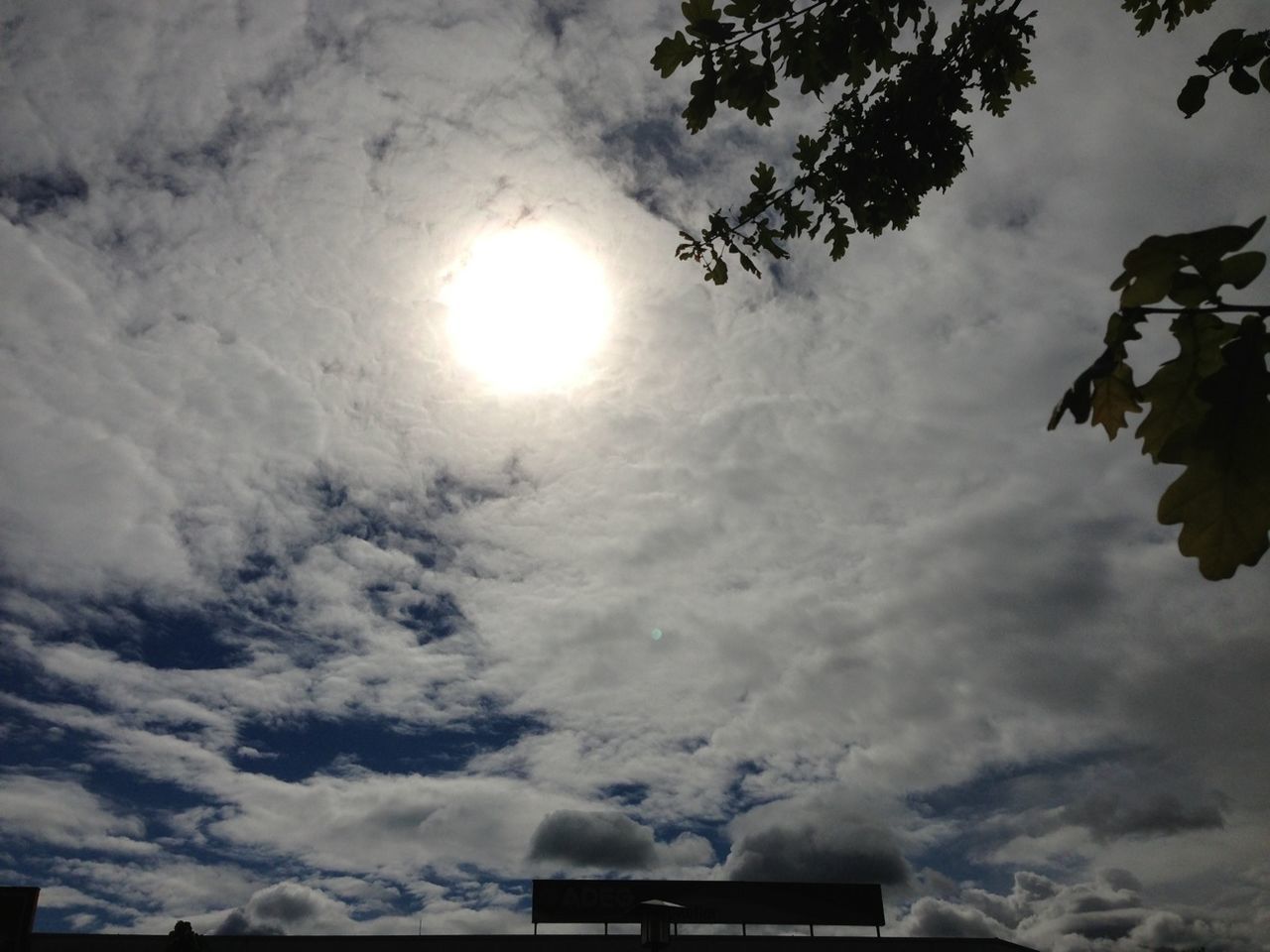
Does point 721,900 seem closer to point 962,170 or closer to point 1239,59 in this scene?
point 962,170

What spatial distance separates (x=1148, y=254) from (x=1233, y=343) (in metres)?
0.22

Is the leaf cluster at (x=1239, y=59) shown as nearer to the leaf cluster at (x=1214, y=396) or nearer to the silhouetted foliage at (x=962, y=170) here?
the silhouetted foliage at (x=962, y=170)

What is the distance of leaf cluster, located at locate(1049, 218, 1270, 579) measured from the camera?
5.05 ft

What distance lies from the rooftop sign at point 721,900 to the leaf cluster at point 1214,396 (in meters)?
37.0

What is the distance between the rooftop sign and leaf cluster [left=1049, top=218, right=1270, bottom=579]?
3696 cm

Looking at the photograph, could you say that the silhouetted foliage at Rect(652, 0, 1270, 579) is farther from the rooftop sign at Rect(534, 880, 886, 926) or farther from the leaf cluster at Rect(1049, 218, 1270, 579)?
the rooftop sign at Rect(534, 880, 886, 926)

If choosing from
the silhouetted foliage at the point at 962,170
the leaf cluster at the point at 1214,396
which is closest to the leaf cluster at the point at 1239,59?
the silhouetted foliage at the point at 962,170

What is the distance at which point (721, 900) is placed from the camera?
116ft

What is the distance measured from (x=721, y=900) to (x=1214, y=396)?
38.3 metres

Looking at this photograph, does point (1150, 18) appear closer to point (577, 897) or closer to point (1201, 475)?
point (1201, 475)

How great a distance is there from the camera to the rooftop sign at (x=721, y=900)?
34.8 meters

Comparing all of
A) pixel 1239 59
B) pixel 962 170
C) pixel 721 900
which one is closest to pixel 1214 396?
pixel 1239 59

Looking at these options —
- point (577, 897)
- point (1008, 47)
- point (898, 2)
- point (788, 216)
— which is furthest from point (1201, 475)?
point (577, 897)

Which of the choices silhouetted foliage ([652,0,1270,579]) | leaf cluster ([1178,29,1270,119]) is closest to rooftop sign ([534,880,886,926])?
silhouetted foliage ([652,0,1270,579])
